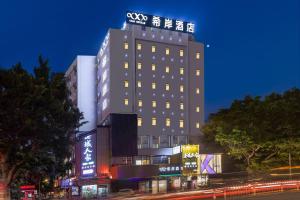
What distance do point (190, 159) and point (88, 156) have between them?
2379 cm

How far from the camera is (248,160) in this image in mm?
56000

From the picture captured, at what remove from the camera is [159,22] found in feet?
334

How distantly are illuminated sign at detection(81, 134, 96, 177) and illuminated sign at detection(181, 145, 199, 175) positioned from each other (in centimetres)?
2115

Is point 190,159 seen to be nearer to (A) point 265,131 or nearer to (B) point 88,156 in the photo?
(A) point 265,131

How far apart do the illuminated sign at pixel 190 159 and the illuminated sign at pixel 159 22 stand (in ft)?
141

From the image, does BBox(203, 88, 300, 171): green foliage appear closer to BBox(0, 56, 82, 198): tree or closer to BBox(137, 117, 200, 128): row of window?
BBox(0, 56, 82, 198): tree

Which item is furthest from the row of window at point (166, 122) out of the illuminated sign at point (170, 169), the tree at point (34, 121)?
the tree at point (34, 121)

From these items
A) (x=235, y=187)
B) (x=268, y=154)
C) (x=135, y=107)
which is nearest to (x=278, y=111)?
(x=268, y=154)

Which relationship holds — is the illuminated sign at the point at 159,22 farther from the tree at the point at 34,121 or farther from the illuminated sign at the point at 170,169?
the tree at the point at 34,121

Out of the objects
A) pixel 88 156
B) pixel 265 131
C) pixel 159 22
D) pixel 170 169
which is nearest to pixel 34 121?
pixel 265 131

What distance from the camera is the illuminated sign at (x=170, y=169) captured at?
65688 mm

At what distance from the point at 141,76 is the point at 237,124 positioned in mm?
42222

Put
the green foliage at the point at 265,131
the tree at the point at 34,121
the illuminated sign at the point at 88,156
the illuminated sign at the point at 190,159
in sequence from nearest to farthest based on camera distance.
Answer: the tree at the point at 34,121 < the green foliage at the point at 265,131 < the illuminated sign at the point at 190,159 < the illuminated sign at the point at 88,156

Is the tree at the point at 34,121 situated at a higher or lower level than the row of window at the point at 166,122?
lower
